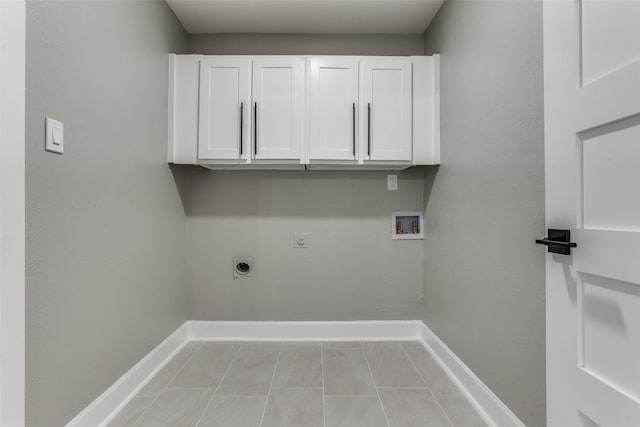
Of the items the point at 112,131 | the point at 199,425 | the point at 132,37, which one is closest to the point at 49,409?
the point at 199,425

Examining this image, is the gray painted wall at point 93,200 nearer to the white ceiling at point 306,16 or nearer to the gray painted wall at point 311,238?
the white ceiling at point 306,16

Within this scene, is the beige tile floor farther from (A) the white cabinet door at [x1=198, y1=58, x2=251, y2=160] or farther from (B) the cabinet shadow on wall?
(A) the white cabinet door at [x1=198, y1=58, x2=251, y2=160]

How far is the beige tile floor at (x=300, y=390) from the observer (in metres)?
1.48

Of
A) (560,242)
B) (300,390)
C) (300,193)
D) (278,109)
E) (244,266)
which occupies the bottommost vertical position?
(300,390)

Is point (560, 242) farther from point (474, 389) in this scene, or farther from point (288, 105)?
point (288, 105)

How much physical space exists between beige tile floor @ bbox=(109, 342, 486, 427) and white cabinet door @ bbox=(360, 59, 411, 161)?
1.40 metres

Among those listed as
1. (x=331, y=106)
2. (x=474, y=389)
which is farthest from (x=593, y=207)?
(x=331, y=106)

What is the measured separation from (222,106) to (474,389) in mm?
2294

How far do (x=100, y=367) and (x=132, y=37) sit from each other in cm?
171

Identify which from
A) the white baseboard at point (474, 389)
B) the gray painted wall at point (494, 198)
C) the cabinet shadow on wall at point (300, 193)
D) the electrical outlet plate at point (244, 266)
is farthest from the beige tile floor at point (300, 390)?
the cabinet shadow on wall at point (300, 193)

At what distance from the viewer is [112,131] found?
151 cm

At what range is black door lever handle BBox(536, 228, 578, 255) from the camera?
872 mm

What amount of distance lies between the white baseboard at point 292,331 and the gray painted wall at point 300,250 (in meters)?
0.05

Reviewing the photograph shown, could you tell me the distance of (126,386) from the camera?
5.32ft
